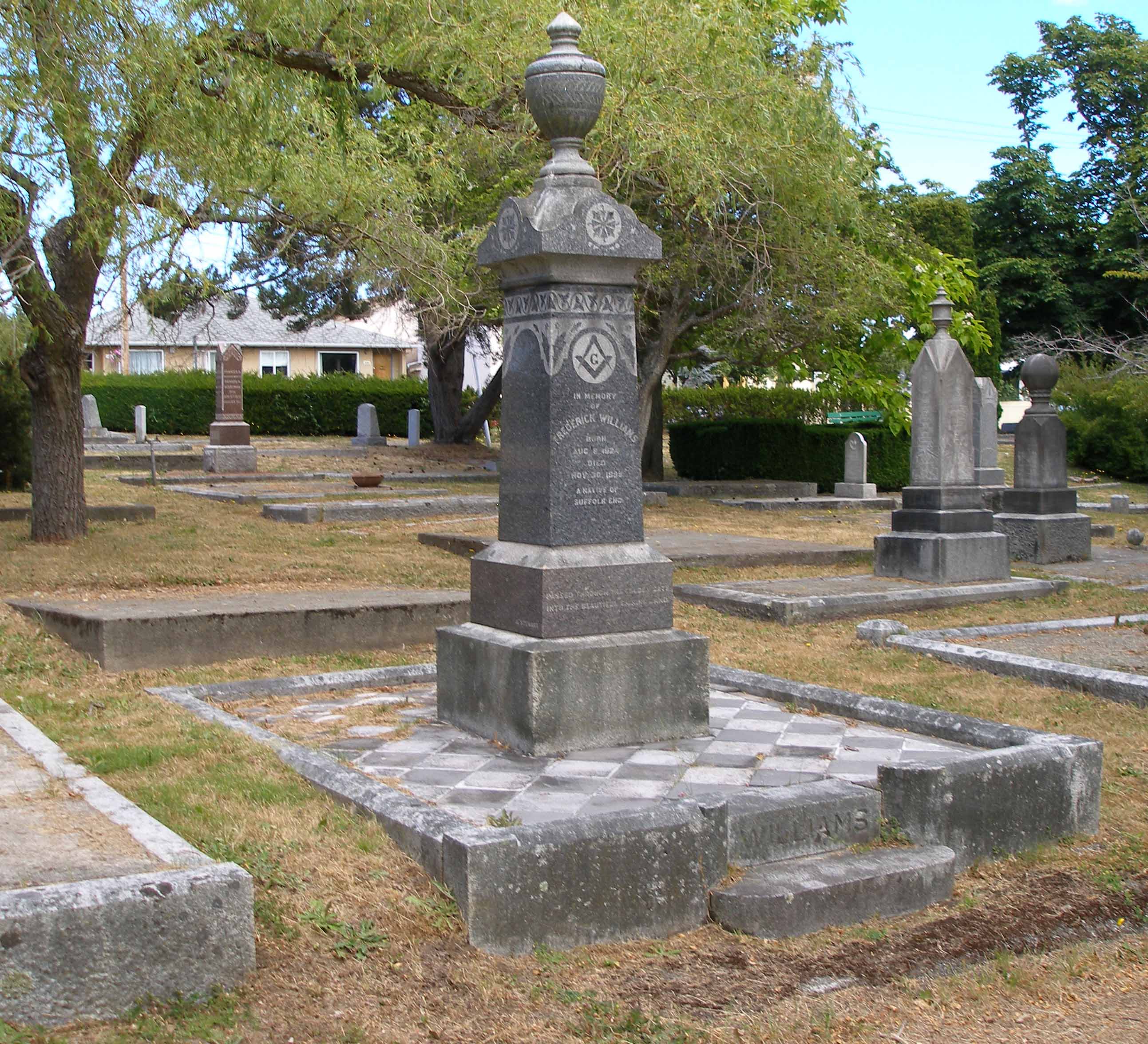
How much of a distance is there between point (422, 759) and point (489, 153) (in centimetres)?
1004

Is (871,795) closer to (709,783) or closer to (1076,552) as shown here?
(709,783)

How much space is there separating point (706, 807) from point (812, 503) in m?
19.4

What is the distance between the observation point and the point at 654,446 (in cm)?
2792

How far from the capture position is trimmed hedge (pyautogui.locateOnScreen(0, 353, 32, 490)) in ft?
59.7

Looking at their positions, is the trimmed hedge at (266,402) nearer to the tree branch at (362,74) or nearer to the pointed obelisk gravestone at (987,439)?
the pointed obelisk gravestone at (987,439)

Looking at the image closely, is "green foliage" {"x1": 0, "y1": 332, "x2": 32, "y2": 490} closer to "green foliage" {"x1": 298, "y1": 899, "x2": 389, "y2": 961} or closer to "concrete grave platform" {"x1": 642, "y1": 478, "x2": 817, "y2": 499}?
"concrete grave platform" {"x1": 642, "y1": 478, "x2": 817, "y2": 499}

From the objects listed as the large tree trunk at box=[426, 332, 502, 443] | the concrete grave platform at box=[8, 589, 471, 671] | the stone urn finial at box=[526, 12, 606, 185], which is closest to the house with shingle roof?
the large tree trunk at box=[426, 332, 502, 443]

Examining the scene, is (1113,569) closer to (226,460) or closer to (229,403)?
(226,460)

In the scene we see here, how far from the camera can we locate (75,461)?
13695 millimetres

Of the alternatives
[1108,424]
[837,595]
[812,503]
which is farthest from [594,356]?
[1108,424]

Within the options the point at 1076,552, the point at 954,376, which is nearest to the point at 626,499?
the point at 954,376

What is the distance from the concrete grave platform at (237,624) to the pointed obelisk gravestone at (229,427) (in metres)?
15.9

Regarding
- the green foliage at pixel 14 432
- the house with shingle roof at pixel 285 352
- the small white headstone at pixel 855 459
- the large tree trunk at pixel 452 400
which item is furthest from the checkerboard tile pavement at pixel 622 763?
the house with shingle roof at pixel 285 352

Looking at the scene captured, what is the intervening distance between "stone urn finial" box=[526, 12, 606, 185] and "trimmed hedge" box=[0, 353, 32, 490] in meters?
13.4
